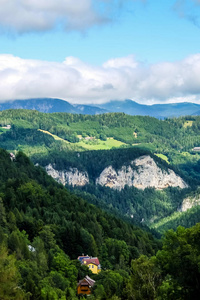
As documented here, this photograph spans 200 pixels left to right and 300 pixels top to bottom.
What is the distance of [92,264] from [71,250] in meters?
9.00

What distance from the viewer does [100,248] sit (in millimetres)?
114812

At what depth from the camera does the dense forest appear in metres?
59.2

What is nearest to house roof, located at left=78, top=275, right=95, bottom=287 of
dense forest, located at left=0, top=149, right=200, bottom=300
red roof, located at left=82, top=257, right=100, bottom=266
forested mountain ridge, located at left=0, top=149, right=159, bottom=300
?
forested mountain ridge, located at left=0, top=149, right=159, bottom=300

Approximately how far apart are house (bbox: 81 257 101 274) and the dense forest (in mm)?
3164

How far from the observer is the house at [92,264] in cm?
10137

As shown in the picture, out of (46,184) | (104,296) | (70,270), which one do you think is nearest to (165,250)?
(104,296)

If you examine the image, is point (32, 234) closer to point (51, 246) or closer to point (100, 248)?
point (51, 246)

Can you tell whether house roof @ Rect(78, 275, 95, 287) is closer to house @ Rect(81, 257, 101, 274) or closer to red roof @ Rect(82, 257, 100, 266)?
house @ Rect(81, 257, 101, 274)

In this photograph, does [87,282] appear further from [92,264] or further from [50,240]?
[50,240]

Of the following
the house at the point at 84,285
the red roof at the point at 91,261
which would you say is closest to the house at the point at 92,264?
the red roof at the point at 91,261

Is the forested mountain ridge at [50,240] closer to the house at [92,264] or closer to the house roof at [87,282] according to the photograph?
the house roof at [87,282]

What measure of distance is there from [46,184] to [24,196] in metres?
39.8

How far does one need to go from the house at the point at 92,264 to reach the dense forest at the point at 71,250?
3.16 metres

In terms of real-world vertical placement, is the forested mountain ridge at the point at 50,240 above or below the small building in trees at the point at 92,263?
above
